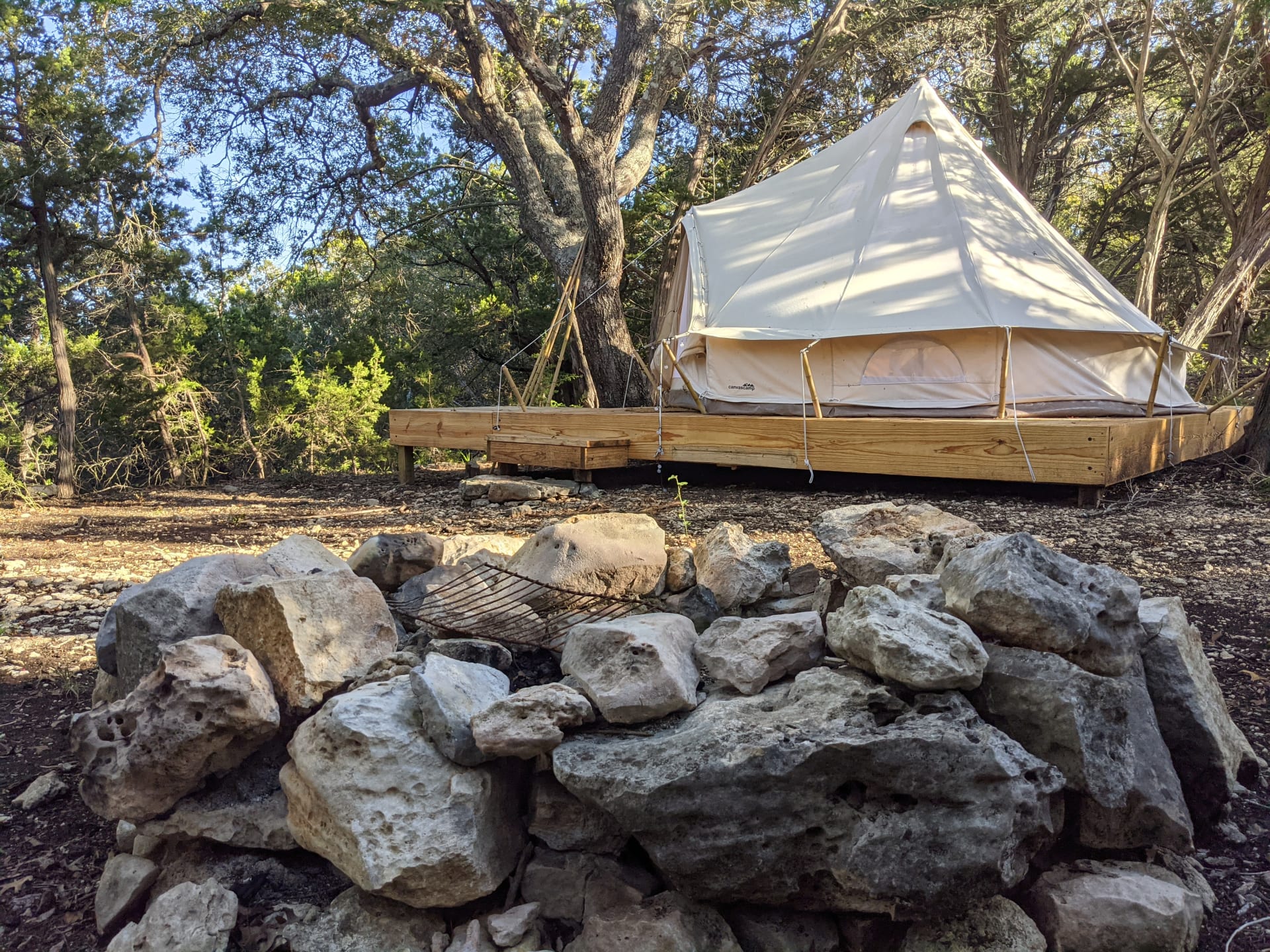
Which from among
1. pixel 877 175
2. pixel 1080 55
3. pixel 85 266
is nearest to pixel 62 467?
pixel 85 266

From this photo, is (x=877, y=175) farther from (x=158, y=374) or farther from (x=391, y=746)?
(x=158, y=374)

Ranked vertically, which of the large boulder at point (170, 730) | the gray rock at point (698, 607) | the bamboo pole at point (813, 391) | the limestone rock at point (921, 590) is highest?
the bamboo pole at point (813, 391)

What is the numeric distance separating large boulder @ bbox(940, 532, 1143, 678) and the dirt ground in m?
0.51

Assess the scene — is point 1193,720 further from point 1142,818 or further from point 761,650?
point 761,650

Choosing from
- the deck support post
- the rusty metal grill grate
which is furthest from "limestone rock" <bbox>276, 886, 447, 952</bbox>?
the deck support post

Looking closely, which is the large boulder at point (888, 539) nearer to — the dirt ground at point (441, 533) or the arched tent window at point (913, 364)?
the dirt ground at point (441, 533)

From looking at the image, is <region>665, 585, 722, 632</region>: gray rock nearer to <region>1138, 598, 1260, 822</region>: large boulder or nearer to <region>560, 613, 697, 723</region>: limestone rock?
<region>560, 613, 697, 723</region>: limestone rock

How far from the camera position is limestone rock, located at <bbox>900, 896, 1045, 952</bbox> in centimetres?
165

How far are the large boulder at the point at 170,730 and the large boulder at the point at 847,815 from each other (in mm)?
849

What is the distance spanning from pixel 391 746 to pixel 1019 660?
1.44 m

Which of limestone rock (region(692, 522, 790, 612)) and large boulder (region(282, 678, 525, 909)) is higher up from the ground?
limestone rock (region(692, 522, 790, 612))

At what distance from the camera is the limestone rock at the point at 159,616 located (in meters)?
2.25

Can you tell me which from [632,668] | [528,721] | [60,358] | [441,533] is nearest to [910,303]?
[441,533]

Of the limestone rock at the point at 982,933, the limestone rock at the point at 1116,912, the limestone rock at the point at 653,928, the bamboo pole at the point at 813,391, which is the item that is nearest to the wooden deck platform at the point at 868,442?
the bamboo pole at the point at 813,391
